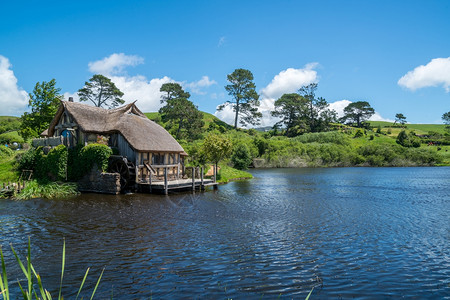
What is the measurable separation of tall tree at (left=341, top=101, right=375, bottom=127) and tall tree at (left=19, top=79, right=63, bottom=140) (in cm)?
10181

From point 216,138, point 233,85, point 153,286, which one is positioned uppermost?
point 233,85

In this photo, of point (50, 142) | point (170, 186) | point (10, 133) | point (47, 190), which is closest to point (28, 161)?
point (50, 142)

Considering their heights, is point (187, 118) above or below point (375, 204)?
above

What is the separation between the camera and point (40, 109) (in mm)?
40156

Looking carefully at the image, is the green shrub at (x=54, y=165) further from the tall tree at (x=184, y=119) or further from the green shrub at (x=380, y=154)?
the green shrub at (x=380, y=154)

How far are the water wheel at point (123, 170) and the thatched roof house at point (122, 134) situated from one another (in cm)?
54

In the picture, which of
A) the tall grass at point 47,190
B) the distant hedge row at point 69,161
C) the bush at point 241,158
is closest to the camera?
the tall grass at point 47,190

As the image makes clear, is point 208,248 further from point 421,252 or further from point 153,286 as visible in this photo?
point 421,252

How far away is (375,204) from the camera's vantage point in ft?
79.3

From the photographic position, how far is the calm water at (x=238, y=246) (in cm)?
973

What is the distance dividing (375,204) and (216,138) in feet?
67.3

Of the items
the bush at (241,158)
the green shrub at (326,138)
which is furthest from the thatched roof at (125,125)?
the green shrub at (326,138)

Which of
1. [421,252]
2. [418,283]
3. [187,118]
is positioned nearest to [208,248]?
[418,283]

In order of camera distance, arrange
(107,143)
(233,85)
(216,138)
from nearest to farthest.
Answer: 1. (107,143)
2. (216,138)
3. (233,85)
